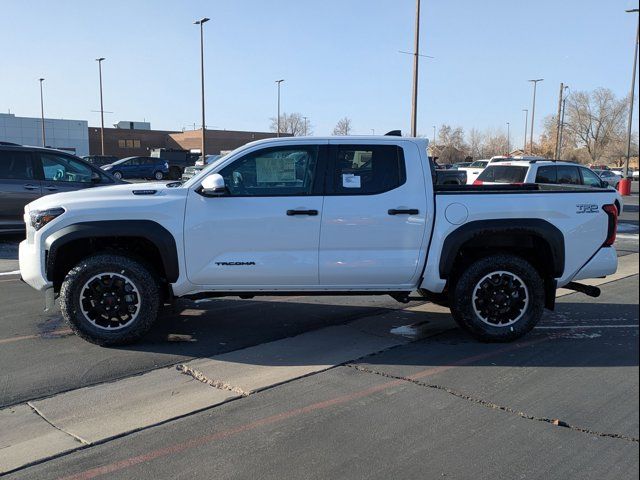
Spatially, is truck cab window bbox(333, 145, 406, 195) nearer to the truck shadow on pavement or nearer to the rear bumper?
the truck shadow on pavement

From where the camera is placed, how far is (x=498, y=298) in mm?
5562

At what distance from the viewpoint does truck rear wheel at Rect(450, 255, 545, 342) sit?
5.49 m

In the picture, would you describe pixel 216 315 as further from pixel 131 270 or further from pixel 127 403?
pixel 127 403

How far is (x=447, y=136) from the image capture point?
97062mm

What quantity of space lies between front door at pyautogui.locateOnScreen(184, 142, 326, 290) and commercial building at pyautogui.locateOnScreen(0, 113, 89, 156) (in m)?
63.1

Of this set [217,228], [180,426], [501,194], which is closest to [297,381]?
[180,426]

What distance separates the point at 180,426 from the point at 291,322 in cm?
262

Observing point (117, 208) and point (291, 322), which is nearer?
point (117, 208)

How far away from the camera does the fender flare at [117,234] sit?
→ 509 centimetres

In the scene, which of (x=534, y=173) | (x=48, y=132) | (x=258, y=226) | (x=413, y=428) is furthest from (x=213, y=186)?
(x=48, y=132)

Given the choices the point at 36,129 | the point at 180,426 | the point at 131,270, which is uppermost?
the point at 36,129

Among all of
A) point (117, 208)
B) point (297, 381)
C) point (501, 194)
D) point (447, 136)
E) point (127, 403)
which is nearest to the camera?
point (127, 403)

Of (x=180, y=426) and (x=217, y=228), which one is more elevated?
(x=217, y=228)

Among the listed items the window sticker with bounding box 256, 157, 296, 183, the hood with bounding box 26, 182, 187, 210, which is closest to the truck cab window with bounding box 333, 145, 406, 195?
the window sticker with bounding box 256, 157, 296, 183
